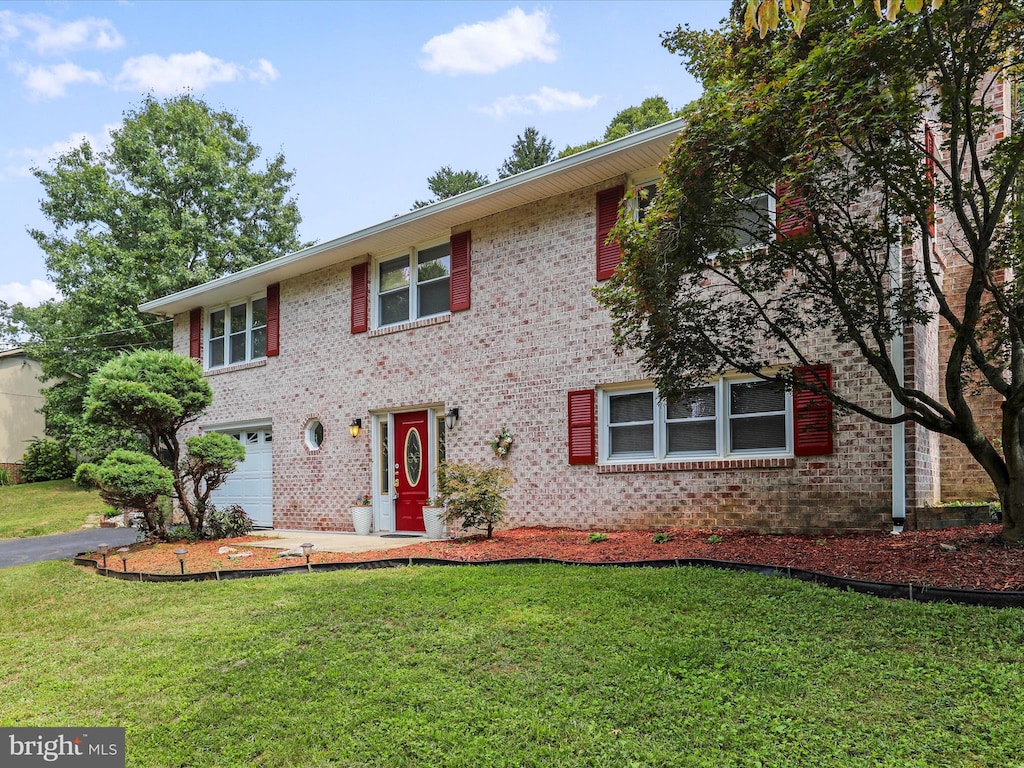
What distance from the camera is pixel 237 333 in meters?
15.8

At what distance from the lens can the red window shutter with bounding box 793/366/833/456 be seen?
25.4 ft

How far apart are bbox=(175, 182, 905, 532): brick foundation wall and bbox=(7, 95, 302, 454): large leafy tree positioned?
32.9 ft

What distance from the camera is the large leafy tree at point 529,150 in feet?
94.1

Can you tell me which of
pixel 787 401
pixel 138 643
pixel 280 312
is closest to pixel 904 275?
pixel 787 401

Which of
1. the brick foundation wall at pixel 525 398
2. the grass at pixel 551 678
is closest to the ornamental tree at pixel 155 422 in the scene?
the brick foundation wall at pixel 525 398

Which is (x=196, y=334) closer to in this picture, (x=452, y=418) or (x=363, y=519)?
(x=363, y=519)

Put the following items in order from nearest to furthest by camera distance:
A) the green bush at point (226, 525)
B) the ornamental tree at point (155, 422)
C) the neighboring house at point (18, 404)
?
the ornamental tree at point (155, 422) → the green bush at point (226, 525) → the neighboring house at point (18, 404)

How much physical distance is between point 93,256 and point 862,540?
23.7 metres

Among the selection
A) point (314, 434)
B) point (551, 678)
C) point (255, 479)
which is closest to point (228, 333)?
point (255, 479)

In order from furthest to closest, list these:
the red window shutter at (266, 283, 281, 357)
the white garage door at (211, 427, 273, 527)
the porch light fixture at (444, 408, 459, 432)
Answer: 1. the white garage door at (211, 427, 273, 527)
2. the red window shutter at (266, 283, 281, 357)
3. the porch light fixture at (444, 408, 459, 432)

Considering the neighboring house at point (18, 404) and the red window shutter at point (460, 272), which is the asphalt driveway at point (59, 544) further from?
the neighboring house at point (18, 404)

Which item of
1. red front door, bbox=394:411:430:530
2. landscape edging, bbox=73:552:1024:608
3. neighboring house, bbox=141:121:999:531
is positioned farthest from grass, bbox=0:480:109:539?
red front door, bbox=394:411:430:530

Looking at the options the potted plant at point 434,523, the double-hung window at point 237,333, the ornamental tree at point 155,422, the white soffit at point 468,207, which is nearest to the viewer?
the white soffit at point 468,207

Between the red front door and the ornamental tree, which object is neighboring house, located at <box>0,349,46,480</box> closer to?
the ornamental tree
